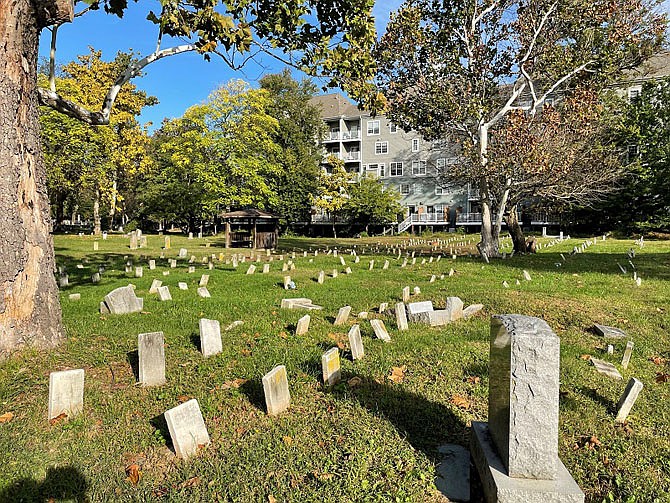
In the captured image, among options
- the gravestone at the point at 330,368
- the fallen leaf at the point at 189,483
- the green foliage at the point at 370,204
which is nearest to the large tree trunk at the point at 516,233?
the gravestone at the point at 330,368

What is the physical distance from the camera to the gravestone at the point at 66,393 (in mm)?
3596

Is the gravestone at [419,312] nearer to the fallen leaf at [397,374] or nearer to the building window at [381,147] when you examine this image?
the fallen leaf at [397,374]

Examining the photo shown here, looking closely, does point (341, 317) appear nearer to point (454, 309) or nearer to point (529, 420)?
point (454, 309)

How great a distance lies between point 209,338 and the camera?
5328 millimetres

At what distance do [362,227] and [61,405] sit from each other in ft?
137

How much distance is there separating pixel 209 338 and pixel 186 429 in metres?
2.14

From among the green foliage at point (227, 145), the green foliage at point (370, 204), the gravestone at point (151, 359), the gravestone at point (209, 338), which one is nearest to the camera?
the gravestone at point (151, 359)

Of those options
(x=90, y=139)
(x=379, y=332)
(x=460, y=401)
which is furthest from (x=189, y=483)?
(x=90, y=139)

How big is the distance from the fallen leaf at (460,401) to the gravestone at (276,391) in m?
1.71

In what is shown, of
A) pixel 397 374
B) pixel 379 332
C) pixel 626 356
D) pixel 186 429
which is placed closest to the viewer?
pixel 186 429

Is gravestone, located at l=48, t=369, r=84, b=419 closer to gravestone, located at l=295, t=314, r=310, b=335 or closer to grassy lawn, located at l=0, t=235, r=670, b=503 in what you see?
grassy lawn, located at l=0, t=235, r=670, b=503

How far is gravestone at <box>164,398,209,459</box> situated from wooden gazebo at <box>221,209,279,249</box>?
22.4m

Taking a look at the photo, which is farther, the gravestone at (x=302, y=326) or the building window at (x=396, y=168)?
the building window at (x=396, y=168)

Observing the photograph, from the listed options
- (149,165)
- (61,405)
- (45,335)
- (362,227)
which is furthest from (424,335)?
(362,227)
